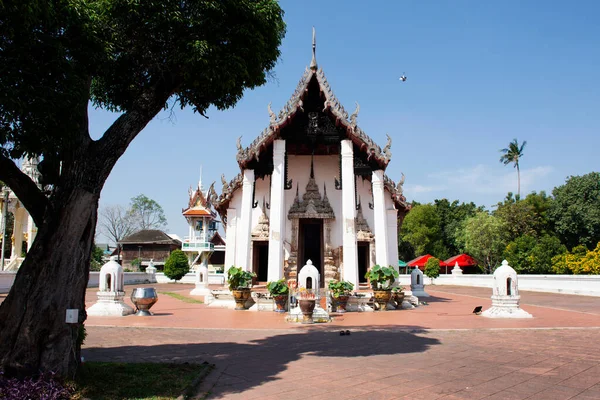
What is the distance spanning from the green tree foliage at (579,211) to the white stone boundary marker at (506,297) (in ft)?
84.6

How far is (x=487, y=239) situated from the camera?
39656 mm

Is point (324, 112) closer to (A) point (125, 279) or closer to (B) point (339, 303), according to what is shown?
(B) point (339, 303)

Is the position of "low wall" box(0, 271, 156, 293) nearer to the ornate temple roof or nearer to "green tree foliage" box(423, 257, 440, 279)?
the ornate temple roof

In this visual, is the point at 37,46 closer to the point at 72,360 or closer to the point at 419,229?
the point at 72,360

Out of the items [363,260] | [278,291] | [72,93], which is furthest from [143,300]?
[363,260]

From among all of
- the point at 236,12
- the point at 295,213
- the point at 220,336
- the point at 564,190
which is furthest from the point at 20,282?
the point at 564,190

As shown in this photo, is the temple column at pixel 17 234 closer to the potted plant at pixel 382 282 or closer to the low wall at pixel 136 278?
the low wall at pixel 136 278

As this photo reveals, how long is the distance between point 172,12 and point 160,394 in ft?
15.6

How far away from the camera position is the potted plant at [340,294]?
1493cm

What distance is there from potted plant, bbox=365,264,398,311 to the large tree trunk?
1137cm

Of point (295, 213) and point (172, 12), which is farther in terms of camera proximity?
point (295, 213)

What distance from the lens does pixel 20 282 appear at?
5121 millimetres

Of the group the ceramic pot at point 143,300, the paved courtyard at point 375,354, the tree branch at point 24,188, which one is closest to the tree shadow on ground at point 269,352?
the paved courtyard at point 375,354

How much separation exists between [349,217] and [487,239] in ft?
86.5
